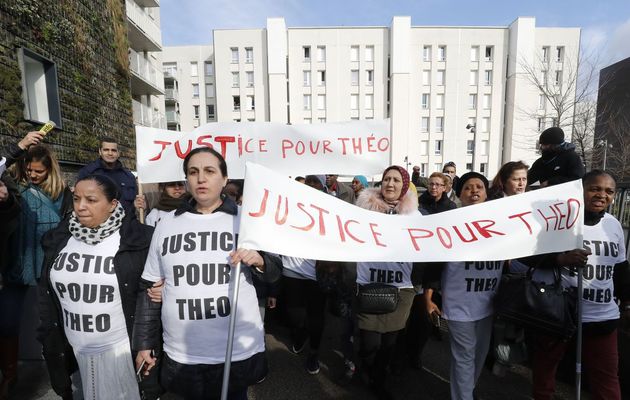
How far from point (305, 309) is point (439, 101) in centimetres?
3785

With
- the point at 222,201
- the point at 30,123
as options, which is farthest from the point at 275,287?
the point at 30,123

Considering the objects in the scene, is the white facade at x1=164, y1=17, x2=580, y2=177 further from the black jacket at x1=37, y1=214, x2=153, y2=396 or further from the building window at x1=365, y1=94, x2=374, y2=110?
the black jacket at x1=37, y1=214, x2=153, y2=396

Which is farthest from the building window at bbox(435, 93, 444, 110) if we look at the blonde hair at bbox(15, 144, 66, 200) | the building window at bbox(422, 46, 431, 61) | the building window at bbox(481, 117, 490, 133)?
the blonde hair at bbox(15, 144, 66, 200)

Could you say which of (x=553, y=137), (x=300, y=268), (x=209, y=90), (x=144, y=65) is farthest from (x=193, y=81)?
(x=553, y=137)

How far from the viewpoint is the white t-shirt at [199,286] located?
63.5 inches

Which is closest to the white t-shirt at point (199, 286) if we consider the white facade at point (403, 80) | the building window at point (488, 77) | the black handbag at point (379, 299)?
the black handbag at point (379, 299)

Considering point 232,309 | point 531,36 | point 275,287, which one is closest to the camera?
point 232,309

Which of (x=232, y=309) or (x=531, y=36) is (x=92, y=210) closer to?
(x=232, y=309)

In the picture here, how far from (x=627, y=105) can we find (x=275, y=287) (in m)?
32.6

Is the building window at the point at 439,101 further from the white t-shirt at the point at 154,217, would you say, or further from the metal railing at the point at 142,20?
the white t-shirt at the point at 154,217

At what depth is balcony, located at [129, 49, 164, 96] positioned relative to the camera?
14859mm

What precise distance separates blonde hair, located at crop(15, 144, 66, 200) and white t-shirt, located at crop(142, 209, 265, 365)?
1595mm

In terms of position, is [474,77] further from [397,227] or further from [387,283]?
[397,227]

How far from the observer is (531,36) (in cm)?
3466
